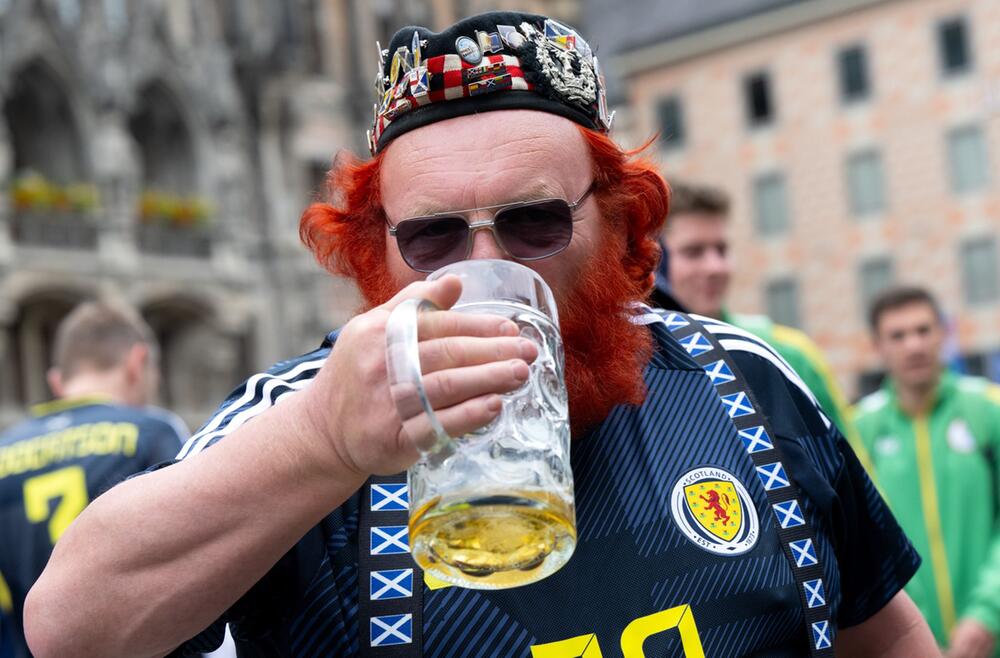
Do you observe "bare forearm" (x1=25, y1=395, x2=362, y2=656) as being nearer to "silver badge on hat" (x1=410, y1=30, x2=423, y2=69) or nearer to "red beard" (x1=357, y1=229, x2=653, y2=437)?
"red beard" (x1=357, y1=229, x2=653, y2=437)

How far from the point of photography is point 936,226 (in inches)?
1261

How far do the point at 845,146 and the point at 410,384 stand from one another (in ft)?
111

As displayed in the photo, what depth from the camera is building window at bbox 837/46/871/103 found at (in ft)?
108

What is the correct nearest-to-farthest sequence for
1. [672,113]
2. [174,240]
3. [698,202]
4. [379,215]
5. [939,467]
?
[379,215] → [698,202] → [939,467] → [174,240] → [672,113]

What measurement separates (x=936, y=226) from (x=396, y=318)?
1285 inches

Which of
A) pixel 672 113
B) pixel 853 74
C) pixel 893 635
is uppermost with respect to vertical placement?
pixel 853 74

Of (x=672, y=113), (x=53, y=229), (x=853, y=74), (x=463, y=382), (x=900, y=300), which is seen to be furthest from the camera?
(x=672, y=113)

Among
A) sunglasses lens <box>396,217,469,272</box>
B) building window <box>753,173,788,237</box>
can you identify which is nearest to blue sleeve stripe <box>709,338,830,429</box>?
sunglasses lens <box>396,217,469,272</box>

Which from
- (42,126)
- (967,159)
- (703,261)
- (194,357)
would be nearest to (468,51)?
(703,261)

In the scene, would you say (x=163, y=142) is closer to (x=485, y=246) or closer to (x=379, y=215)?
(x=379, y=215)

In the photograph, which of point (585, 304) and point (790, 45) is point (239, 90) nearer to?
point (790, 45)

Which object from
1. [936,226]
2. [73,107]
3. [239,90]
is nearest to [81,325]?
[73,107]

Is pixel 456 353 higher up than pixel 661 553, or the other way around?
pixel 456 353

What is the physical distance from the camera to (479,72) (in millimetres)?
1916
